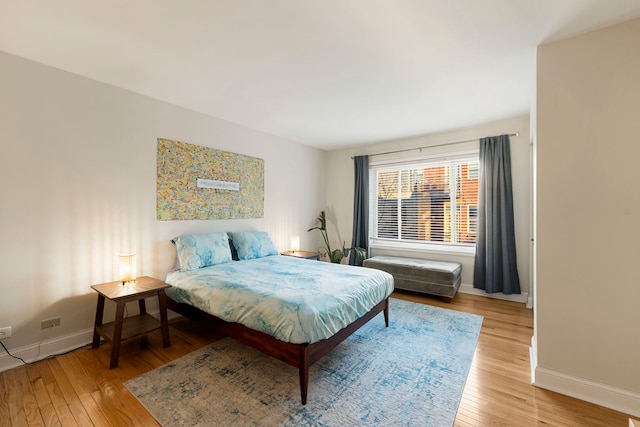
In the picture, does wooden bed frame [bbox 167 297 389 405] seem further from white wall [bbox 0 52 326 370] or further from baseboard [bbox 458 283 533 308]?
baseboard [bbox 458 283 533 308]

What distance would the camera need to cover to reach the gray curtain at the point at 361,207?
5.03 meters

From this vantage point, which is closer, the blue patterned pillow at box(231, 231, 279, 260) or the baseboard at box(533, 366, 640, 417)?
the baseboard at box(533, 366, 640, 417)

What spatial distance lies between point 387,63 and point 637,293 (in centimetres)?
239

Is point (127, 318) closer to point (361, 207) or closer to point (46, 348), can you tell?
point (46, 348)

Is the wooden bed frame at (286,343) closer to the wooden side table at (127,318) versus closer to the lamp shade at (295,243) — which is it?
the wooden side table at (127,318)

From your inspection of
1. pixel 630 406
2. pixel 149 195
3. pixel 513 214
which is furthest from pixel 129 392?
pixel 513 214

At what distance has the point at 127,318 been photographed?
105 inches

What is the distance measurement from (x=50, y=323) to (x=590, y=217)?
4.43 meters

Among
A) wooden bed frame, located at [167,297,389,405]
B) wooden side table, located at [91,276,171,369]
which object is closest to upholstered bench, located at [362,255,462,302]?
wooden bed frame, located at [167,297,389,405]

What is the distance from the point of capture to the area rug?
169cm

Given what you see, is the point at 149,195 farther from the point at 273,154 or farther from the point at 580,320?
the point at 580,320

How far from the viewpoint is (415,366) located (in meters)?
2.25

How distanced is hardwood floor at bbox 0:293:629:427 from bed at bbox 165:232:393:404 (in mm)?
564

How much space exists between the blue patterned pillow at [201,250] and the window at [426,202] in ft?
9.52
